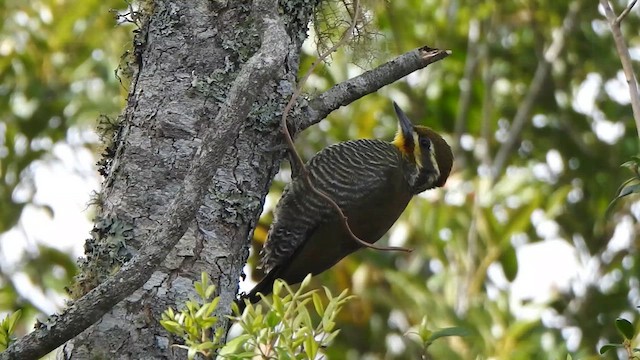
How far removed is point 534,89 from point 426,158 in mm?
1885

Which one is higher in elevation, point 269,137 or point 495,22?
point 495,22

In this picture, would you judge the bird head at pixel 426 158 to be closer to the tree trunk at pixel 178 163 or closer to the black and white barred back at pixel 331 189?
the black and white barred back at pixel 331 189

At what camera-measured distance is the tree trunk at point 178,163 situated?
77.9 inches

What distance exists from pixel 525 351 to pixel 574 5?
7.24ft

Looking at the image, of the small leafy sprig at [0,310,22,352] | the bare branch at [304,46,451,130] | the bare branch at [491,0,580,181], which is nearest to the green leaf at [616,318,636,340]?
the bare branch at [304,46,451,130]

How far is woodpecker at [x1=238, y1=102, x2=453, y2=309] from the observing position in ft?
11.4

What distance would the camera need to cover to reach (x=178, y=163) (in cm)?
214

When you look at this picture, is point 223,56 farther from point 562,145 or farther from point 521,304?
point 562,145

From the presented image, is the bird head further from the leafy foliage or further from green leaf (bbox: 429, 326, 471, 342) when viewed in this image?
the leafy foliage

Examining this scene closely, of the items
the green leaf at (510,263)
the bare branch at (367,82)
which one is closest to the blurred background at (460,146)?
the green leaf at (510,263)

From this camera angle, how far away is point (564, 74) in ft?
18.6

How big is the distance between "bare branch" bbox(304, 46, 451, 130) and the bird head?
48.4 inches

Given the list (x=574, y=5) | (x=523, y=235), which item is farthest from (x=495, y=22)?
(x=523, y=235)

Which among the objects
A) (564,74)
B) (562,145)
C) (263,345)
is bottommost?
(263,345)
